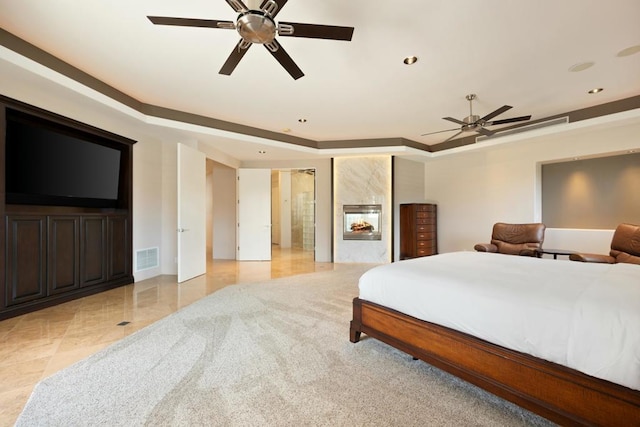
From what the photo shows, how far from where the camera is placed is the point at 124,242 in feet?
14.4

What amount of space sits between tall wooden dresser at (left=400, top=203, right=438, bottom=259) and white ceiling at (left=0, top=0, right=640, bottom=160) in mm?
2391

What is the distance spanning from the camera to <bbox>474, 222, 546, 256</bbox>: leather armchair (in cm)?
448

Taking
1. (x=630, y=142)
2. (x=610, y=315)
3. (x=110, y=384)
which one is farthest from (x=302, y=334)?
(x=630, y=142)

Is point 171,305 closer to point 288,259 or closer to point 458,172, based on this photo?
point 288,259

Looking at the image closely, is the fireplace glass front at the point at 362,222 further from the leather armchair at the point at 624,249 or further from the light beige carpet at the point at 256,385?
the light beige carpet at the point at 256,385

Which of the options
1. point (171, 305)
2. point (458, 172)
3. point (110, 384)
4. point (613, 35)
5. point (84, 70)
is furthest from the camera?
point (458, 172)

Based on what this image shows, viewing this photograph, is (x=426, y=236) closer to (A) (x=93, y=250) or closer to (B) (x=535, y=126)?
(B) (x=535, y=126)

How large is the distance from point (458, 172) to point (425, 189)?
913mm

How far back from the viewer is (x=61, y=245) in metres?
3.46

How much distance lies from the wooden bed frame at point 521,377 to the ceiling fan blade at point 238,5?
239 cm

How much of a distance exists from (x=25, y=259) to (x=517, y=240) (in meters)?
6.93

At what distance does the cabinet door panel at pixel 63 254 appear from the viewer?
132 inches

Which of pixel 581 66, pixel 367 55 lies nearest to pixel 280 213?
pixel 367 55

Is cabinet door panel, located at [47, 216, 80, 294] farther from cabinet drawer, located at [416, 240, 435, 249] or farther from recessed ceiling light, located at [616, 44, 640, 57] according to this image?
recessed ceiling light, located at [616, 44, 640, 57]
